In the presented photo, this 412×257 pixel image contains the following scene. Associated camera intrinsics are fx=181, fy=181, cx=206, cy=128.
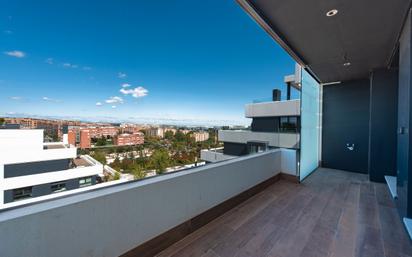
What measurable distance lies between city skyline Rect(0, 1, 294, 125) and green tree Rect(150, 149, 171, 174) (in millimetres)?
527

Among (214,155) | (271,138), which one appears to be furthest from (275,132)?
(214,155)

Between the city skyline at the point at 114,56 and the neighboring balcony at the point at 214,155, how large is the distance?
20.4 inches

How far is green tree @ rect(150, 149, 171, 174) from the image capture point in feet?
5.52

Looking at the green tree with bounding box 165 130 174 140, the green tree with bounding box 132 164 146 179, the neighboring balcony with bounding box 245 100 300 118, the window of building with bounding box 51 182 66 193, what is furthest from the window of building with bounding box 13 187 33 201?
the neighboring balcony with bounding box 245 100 300 118

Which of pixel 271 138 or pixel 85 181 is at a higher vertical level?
pixel 271 138

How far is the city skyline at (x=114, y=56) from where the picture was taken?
61.3 inches

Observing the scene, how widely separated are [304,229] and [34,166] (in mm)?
2567

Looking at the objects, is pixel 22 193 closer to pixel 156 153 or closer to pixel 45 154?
pixel 45 154

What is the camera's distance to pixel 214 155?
104 inches

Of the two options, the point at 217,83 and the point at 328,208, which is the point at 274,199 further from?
the point at 217,83

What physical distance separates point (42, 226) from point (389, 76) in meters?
5.90

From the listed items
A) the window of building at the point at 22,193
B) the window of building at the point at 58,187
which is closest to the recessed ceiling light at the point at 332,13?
the window of building at the point at 58,187

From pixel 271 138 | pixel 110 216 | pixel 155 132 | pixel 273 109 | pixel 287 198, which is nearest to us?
pixel 110 216

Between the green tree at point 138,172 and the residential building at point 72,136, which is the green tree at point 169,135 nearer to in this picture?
the green tree at point 138,172
